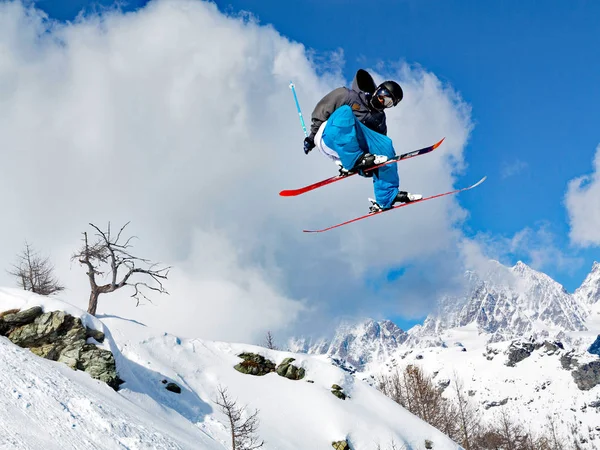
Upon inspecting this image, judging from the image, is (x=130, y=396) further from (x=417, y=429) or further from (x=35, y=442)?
(x=417, y=429)

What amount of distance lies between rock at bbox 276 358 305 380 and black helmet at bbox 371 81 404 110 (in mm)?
22195

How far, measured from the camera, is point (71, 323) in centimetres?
1755

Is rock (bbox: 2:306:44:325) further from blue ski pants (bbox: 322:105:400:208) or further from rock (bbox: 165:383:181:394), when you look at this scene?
blue ski pants (bbox: 322:105:400:208)

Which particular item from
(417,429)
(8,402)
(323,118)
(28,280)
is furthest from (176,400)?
(28,280)

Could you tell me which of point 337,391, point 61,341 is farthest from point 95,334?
point 337,391

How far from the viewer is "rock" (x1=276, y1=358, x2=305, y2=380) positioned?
25703mm

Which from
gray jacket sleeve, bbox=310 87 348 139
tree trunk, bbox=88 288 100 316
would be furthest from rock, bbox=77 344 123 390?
gray jacket sleeve, bbox=310 87 348 139

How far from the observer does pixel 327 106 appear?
6.34 metres

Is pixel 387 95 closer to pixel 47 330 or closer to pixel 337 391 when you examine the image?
pixel 47 330

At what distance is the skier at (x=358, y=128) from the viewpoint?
596 centimetres

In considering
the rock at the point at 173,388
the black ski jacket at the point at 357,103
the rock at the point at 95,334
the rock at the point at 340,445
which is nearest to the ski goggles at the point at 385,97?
the black ski jacket at the point at 357,103

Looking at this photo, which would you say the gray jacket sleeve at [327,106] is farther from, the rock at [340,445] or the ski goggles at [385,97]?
the rock at [340,445]

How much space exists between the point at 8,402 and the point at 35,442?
2096 mm

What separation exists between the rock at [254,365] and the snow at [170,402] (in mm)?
494
